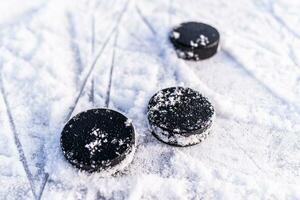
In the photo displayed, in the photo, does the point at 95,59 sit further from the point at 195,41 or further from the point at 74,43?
the point at 195,41

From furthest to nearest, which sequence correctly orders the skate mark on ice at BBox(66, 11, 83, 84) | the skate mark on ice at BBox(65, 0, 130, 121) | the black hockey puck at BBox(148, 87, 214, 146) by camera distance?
the skate mark on ice at BBox(66, 11, 83, 84) → the skate mark on ice at BBox(65, 0, 130, 121) → the black hockey puck at BBox(148, 87, 214, 146)

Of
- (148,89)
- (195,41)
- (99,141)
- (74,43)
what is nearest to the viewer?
(99,141)

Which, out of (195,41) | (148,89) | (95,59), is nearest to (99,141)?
(148,89)

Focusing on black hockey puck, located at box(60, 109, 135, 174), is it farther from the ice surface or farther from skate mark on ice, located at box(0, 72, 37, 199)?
skate mark on ice, located at box(0, 72, 37, 199)

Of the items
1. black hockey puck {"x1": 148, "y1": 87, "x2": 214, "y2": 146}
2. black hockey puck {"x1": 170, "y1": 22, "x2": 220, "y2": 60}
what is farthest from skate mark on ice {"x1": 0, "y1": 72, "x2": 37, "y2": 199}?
black hockey puck {"x1": 170, "y1": 22, "x2": 220, "y2": 60}

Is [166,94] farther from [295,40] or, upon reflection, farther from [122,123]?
[295,40]
